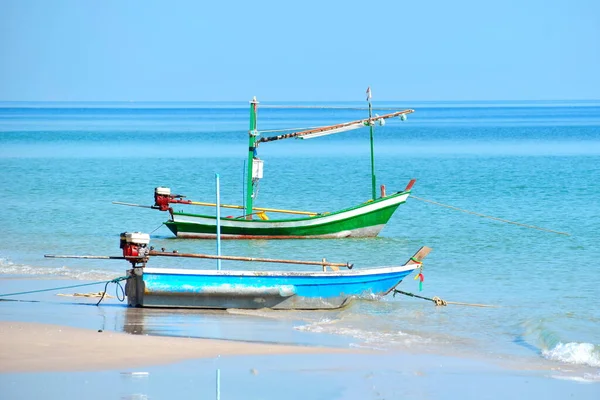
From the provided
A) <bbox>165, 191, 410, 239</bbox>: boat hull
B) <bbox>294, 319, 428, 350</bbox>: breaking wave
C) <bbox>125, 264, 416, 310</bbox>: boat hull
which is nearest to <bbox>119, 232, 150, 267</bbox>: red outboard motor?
<bbox>125, 264, 416, 310</bbox>: boat hull

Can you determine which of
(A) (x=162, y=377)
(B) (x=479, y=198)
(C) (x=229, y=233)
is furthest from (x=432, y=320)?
(B) (x=479, y=198)

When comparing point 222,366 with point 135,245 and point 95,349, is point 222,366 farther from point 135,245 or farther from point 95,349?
point 135,245

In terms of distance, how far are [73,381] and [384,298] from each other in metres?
6.82

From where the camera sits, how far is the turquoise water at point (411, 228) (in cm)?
1438

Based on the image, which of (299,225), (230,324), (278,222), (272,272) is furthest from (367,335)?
(299,225)

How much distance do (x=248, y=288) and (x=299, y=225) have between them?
8.63 m

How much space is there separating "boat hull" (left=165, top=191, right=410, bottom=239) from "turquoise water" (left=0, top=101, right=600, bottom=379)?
26 cm

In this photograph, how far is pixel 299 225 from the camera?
23328 millimetres

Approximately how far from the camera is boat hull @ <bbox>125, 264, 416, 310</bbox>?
47.3 feet

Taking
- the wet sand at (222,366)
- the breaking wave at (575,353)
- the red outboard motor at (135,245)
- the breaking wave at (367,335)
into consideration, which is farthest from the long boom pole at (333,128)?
the breaking wave at (575,353)

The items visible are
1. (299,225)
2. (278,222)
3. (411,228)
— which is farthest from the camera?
(411,228)

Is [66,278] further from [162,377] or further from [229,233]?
[162,377]

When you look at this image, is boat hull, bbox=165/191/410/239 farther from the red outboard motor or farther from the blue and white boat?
the red outboard motor

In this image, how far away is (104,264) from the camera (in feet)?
65.6
